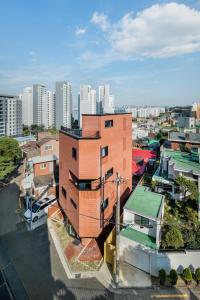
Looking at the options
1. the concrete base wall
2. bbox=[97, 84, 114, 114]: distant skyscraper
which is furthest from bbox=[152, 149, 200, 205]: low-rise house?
bbox=[97, 84, 114, 114]: distant skyscraper

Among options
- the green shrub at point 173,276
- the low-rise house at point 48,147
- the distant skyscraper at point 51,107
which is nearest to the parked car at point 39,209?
the low-rise house at point 48,147

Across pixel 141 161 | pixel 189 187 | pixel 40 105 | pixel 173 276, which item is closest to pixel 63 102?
pixel 40 105

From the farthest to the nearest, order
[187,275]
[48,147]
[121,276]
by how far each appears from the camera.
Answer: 1. [48,147]
2. [121,276]
3. [187,275]

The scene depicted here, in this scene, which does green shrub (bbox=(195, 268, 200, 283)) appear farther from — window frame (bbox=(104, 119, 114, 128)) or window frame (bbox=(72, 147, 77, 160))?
window frame (bbox=(104, 119, 114, 128))

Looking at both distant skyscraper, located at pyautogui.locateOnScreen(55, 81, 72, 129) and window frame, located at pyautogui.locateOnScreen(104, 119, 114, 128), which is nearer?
window frame, located at pyautogui.locateOnScreen(104, 119, 114, 128)

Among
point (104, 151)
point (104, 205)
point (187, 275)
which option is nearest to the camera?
point (187, 275)

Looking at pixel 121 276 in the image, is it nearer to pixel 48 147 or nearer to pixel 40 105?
pixel 48 147
